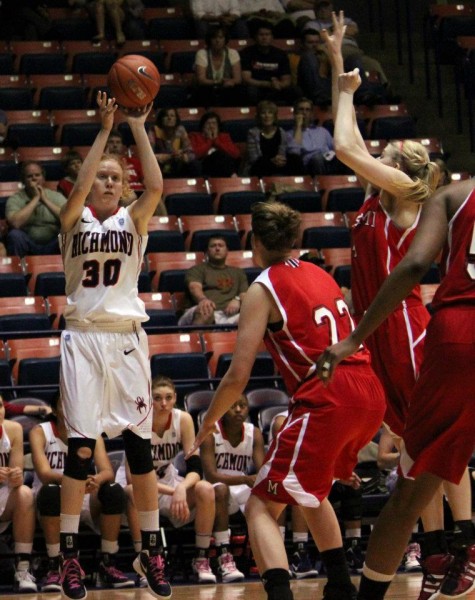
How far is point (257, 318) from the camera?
17.1 ft

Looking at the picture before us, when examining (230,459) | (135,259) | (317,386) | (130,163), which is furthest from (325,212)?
(317,386)

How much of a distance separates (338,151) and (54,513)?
3.47 m

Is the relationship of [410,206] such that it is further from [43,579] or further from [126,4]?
[126,4]

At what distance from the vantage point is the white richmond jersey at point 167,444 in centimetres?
877

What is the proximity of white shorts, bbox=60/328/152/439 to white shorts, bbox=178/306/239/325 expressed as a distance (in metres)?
3.87

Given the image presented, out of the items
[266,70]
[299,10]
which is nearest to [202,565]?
[266,70]

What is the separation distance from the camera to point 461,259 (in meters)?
4.62

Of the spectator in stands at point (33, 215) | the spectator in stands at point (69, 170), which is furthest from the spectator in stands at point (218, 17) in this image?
the spectator in stands at point (33, 215)

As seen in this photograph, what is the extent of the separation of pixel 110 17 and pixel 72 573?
33.4ft

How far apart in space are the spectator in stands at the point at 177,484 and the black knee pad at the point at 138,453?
1.77 metres

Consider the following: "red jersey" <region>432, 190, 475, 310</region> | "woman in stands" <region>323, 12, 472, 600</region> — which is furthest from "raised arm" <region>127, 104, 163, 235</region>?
"red jersey" <region>432, 190, 475, 310</region>

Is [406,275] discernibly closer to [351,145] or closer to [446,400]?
[446,400]

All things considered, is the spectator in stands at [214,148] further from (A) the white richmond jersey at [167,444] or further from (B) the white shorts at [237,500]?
(B) the white shorts at [237,500]

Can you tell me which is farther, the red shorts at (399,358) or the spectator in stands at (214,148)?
the spectator in stands at (214,148)
